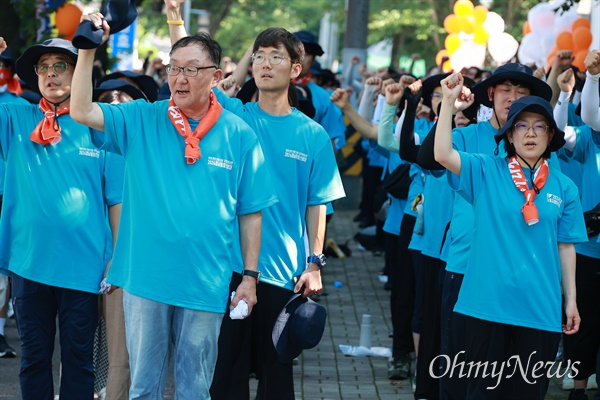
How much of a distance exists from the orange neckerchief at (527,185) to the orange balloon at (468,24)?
10604mm

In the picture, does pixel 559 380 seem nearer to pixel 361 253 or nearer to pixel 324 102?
pixel 324 102

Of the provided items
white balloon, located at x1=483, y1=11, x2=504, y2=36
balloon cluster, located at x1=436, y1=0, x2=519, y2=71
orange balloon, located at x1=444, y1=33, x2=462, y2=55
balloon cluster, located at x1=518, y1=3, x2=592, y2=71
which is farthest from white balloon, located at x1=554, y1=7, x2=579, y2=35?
orange balloon, located at x1=444, y1=33, x2=462, y2=55

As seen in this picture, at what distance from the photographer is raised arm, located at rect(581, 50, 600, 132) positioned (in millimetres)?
6820

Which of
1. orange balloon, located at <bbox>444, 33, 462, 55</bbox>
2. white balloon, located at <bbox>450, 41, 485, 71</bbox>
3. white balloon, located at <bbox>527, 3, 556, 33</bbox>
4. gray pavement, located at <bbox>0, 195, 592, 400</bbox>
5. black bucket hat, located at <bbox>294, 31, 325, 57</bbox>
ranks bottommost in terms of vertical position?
gray pavement, located at <bbox>0, 195, 592, 400</bbox>

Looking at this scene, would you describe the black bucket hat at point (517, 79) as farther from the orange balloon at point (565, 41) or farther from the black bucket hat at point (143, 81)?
the orange balloon at point (565, 41)

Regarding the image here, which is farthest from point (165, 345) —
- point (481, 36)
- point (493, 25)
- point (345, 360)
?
point (493, 25)

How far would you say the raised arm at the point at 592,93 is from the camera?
22.4ft

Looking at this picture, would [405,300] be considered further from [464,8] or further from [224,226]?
[464,8]

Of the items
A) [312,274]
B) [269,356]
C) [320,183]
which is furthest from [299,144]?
[269,356]

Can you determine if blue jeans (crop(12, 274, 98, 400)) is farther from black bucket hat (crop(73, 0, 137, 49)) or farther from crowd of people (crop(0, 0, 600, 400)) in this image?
black bucket hat (crop(73, 0, 137, 49))

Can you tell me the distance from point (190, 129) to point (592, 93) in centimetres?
302

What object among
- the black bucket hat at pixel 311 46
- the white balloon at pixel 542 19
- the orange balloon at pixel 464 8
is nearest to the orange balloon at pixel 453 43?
the orange balloon at pixel 464 8

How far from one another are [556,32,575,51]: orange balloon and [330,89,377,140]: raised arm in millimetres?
4134

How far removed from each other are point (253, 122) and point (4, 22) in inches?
297
